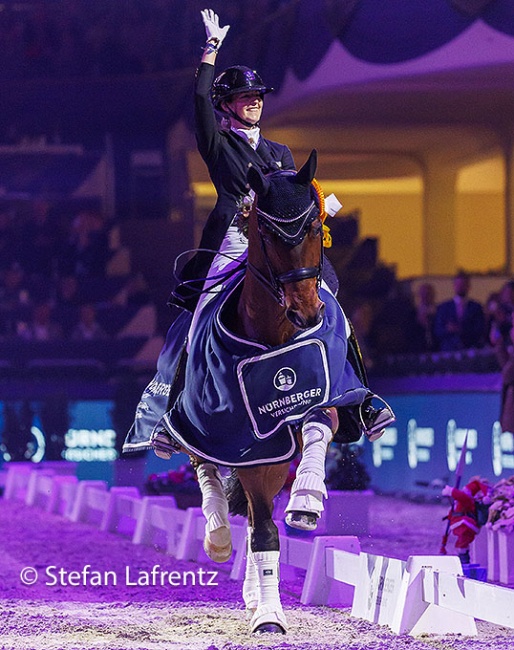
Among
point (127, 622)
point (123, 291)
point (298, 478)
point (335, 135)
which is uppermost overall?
point (335, 135)

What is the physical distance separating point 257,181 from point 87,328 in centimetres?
1420

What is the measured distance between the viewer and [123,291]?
68.6 ft

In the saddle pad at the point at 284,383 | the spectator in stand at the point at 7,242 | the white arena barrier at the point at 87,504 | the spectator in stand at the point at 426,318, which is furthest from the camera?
the spectator in stand at the point at 7,242

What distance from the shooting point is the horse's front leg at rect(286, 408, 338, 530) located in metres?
5.01

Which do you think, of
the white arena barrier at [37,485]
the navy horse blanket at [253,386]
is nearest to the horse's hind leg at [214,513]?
the navy horse blanket at [253,386]

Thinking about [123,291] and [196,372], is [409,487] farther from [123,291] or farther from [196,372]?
[196,372]

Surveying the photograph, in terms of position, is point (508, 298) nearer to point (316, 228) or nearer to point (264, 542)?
point (264, 542)

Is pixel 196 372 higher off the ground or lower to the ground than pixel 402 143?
lower

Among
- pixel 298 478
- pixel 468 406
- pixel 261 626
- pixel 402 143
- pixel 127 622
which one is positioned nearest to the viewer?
pixel 298 478

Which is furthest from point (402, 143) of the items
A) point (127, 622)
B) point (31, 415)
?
point (127, 622)

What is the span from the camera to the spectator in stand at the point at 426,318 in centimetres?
1625

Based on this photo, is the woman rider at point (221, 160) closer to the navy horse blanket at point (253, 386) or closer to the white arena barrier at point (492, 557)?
the navy horse blanket at point (253, 386)

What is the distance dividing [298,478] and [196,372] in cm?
79

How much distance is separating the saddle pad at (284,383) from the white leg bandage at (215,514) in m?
0.66
